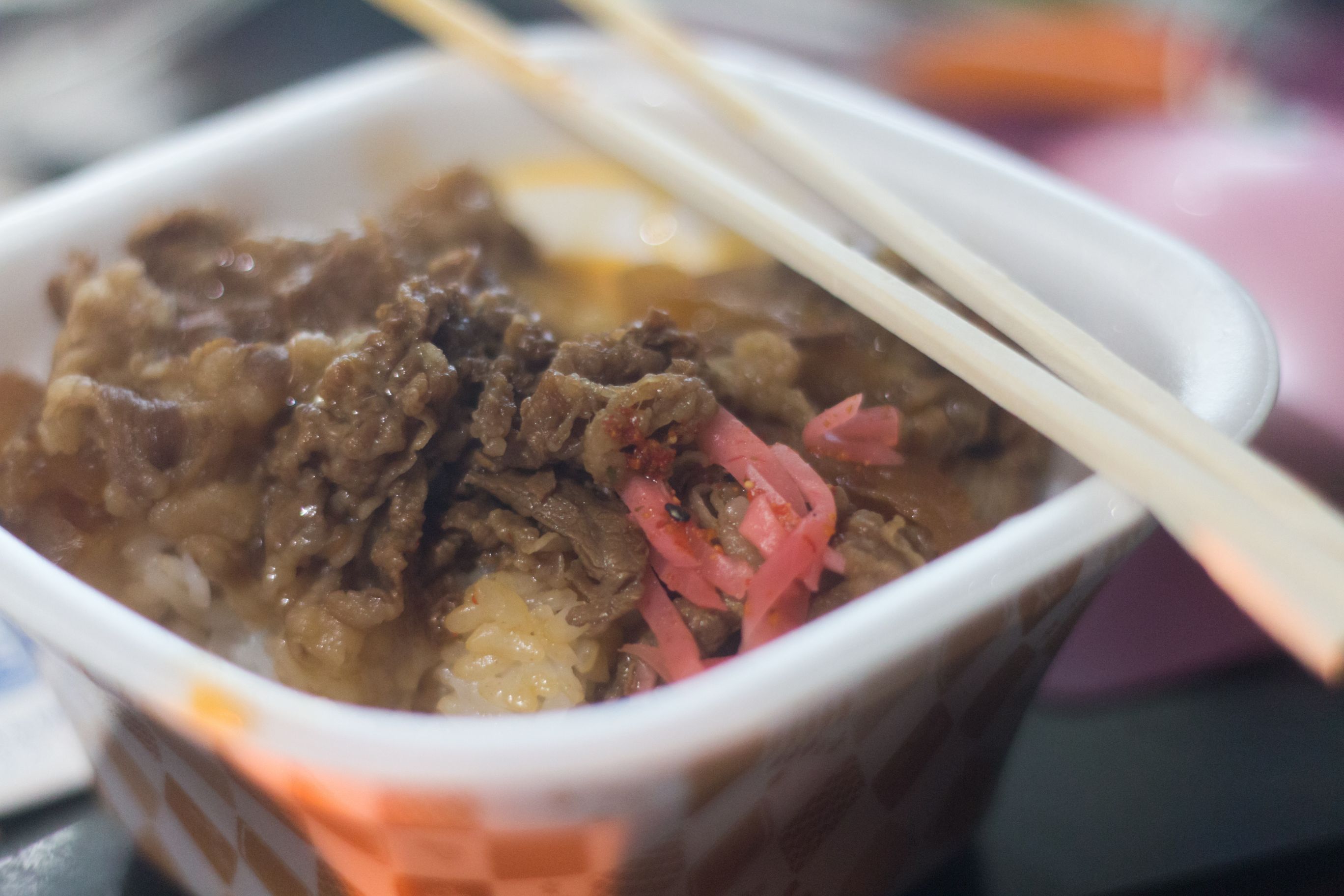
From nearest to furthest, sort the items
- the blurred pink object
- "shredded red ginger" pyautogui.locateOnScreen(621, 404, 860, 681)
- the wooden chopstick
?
the wooden chopstick
"shredded red ginger" pyautogui.locateOnScreen(621, 404, 860, 681)
the blurred pink object

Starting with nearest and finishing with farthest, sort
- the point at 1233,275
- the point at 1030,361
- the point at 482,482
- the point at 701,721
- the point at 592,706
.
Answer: the point at 701,721 < the point at 592,706 < the point at 1030,361 < the point at 482,482 < the point at 1233,275

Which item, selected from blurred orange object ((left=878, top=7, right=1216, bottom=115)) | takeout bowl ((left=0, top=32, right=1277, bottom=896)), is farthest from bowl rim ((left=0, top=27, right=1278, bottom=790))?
blurred orange object ((left=878, top=7, right=1216, bottom=115))

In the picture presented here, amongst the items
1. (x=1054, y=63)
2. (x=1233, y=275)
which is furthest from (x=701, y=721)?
(x=1054, y=63)

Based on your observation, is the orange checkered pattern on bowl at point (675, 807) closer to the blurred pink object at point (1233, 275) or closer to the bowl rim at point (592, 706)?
the bowl rim at point (592, 706)

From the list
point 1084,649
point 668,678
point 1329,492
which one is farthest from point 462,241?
point 1329,492

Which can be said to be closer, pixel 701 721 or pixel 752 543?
pixel 701 721

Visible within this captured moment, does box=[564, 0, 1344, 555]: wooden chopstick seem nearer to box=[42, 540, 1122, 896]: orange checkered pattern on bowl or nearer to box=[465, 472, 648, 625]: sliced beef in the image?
box=[42, 540, 1122, 896]: orange checkered pattern on bowl

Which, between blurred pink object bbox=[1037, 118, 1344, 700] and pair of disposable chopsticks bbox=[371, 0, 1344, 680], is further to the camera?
blurred pink object bbox=[1037, 118, 1344, 700]

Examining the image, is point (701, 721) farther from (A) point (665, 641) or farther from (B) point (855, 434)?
(B) point (855, 434)

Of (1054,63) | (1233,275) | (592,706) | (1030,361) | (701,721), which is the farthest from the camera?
(1054,63)
